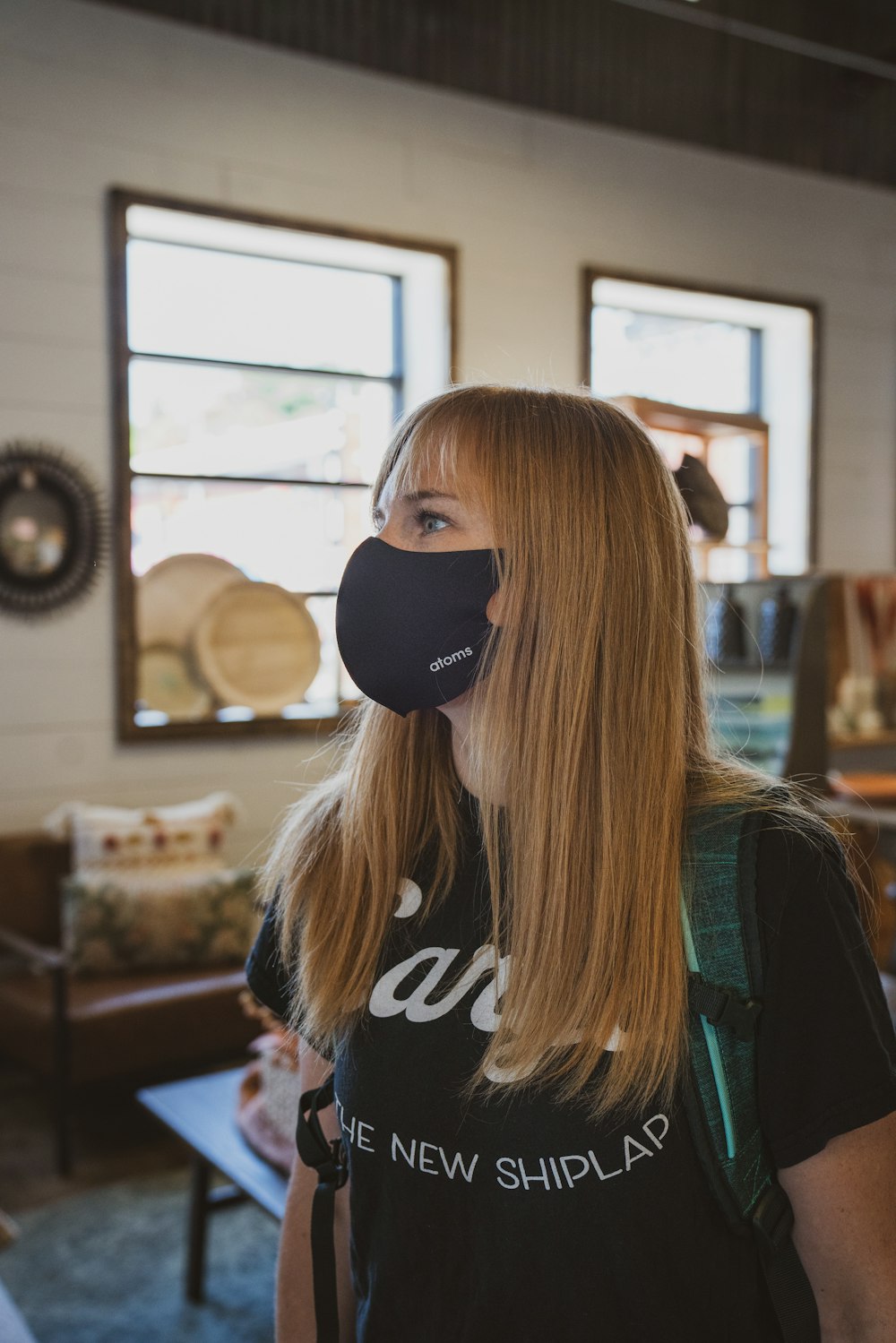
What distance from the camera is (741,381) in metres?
5.96

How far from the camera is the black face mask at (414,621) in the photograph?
1050mm

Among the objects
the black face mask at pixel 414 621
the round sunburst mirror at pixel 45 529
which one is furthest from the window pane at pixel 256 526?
the black face mask at pixel 414 621

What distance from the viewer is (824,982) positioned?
0.89 m

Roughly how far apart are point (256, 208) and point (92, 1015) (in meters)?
2.80

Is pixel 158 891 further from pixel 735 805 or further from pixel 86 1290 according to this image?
pixel 735 805

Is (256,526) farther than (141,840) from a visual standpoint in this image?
Yes

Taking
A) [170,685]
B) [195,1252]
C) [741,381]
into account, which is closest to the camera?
[195,1252]

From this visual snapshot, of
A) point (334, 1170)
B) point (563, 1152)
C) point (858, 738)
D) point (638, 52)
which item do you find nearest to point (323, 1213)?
point (334, 1170)

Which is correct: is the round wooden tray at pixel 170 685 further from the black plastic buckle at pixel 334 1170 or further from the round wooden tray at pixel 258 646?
the black plastic buckle at pixel 334 1170

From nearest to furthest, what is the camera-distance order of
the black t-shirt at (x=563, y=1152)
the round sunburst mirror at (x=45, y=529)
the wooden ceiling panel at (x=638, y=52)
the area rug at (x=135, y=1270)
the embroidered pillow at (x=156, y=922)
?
1. the black t-shirt at (x=563, y=1152)
2. the area rug at (x=135, y=1270)
3. the embroidered pillow at (x=156, y=922)
4. the round sunburst mirror at (x=45, y=529)
5. the wooden ceiling panel at (x=638, y=52)

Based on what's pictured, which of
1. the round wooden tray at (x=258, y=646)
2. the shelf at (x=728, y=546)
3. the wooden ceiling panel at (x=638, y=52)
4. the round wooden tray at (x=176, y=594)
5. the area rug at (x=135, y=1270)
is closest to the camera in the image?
the area rug at (x=135, y=1270)

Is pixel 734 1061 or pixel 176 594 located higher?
pixel 176 594

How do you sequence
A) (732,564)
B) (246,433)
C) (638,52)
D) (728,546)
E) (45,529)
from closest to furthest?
(728,546)
(45,529)
(638,52)
(246,433)
(732,564)

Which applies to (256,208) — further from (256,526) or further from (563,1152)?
(563,1152)
